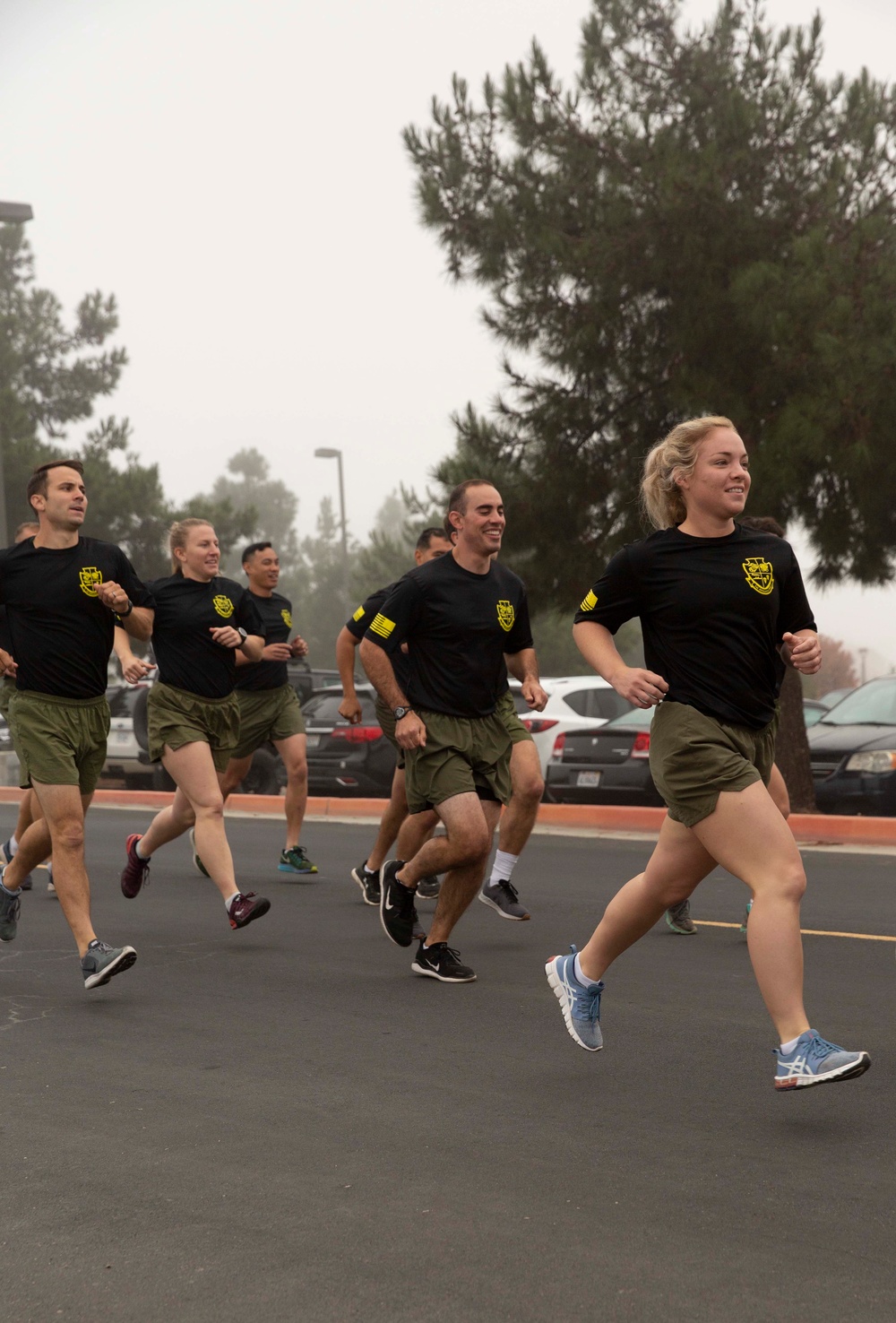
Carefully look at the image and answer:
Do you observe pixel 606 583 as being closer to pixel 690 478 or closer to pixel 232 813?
pixel 690 478

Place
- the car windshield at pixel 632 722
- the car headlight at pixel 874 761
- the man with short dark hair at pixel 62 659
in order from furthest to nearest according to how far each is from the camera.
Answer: the car windshield at pixel 632 722, the car headlight at pixel 874 761, the man with short dark hair at pixel 62 659

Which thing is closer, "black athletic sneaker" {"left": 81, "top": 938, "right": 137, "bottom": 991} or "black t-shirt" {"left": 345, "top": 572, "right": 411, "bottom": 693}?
"black athletic sneaker" {"left": 81, "top": 938, "right": 137, "bottom": 991}

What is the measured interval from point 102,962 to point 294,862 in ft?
14.5

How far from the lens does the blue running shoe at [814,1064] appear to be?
428 cm

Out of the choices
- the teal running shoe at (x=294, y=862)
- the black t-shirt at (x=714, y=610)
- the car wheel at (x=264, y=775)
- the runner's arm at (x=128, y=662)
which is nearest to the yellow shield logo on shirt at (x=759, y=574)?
the black t-shirt at (x=714, y=610)

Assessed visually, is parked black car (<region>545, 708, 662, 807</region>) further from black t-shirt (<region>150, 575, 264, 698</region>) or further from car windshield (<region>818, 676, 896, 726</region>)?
black t-shirt (<region>150, 575, 264, 698</region>)

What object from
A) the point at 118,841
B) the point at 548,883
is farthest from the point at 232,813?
the point at 548,883

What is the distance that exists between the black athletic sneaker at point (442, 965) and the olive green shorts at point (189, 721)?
1645mm

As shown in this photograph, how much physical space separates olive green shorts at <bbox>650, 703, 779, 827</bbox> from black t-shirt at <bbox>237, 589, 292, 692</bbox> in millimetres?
5930

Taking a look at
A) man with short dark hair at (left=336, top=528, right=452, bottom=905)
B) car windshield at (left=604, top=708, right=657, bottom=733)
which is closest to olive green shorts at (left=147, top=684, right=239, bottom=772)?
man with short dark hair at (left=336, top=528, right=452, bottom=905)

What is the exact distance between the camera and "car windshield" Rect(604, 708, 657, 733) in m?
15.0

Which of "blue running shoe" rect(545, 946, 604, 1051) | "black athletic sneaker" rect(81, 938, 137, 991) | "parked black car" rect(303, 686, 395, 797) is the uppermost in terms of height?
"blue running shoe" rect(545, 946, 604, 1051)

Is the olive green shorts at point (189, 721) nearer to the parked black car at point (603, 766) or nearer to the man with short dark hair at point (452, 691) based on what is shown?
the man with short dark hair at point (452, 691)

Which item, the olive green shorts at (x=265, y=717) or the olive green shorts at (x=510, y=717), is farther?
the olive green shorts at (x=265, y=717)
